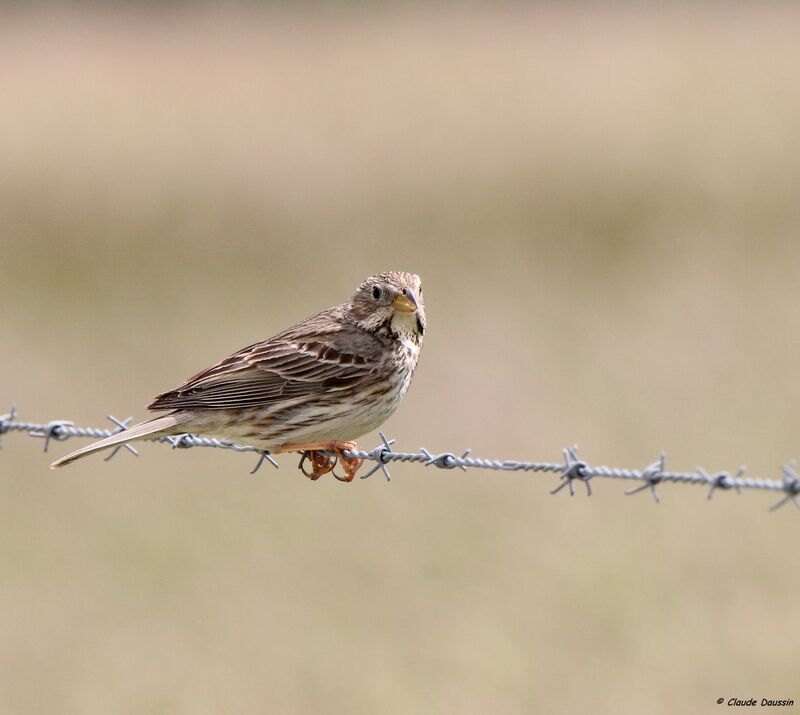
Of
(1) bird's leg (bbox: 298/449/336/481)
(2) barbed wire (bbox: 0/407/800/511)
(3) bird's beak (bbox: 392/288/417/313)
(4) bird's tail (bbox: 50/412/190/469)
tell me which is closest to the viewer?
(2) barbed wire (bbox: 0/407/800/511)

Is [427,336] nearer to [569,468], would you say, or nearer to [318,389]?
[318,389]

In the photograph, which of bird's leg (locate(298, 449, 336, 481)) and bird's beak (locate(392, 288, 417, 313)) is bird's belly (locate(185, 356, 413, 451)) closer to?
bird's leg (locate(298, 449, 336, 481))

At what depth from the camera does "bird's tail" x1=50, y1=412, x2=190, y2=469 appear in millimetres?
7352

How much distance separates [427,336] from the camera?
49.7ft

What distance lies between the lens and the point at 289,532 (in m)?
12.7

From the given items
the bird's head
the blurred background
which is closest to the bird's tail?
the bird's head

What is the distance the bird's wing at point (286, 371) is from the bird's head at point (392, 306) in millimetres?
93

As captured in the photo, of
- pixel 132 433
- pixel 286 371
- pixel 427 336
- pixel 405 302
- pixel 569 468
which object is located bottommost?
pixel 569 468

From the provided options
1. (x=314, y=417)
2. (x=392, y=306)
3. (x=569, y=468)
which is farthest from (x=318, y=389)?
(x=569, y=468)

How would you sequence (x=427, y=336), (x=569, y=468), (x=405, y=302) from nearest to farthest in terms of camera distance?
1. (x=569, y=468)
2. (x=405, y=302)
3. (x=427, y=336)

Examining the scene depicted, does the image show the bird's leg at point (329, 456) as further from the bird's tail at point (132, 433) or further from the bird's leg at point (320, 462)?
the bird's tail at point (132, 433)

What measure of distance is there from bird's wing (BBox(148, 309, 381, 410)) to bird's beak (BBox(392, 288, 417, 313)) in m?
0.24

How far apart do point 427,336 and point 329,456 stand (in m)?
7.23

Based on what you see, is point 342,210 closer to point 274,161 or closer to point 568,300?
point 274,161
